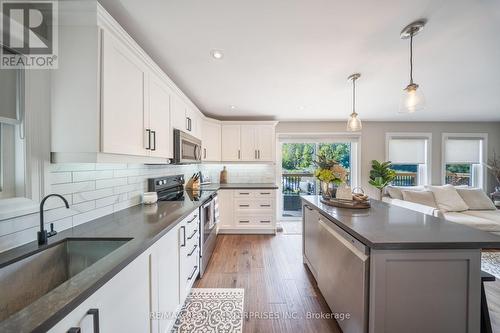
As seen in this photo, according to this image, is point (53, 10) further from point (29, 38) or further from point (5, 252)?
point (5, 252)

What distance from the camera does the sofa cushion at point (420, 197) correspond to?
3.67 meters

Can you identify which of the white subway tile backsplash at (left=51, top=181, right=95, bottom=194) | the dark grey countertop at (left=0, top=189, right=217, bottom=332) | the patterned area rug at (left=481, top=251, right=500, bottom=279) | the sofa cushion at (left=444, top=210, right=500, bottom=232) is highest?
the white subway tile backsplash at (left=51, top=181, right=95, bottom=194)

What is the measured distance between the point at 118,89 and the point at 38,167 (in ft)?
2.13

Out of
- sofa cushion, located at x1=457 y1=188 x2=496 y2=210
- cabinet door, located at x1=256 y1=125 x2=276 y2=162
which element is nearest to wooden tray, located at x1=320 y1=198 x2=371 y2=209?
cabinet door, located at x1=256 y1=125 x2=276 y2=162

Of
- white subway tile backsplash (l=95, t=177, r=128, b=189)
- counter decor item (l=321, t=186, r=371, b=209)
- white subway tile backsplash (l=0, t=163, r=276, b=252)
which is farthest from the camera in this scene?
counter decor item (l=321, t=186, r=371, b=209)

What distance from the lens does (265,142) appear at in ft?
13.7

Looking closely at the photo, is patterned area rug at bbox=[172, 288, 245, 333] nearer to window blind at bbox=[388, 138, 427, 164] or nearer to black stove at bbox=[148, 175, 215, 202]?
black stove at bbox=[148, 175, 215, 202]

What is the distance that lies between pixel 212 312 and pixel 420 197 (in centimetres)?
407

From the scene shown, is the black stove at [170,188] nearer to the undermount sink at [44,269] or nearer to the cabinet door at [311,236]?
the undermount sink at [44,269]

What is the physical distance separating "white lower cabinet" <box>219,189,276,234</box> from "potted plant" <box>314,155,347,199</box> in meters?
1.62

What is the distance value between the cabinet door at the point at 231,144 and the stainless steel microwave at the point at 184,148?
1.06 metres

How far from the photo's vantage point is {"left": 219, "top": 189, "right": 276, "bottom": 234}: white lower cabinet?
383cm

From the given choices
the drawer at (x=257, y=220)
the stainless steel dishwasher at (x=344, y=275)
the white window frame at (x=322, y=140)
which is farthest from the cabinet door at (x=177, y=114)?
the white window frame at (x=322, y=140)

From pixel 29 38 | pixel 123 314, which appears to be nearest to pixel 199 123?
pixel 29 38
